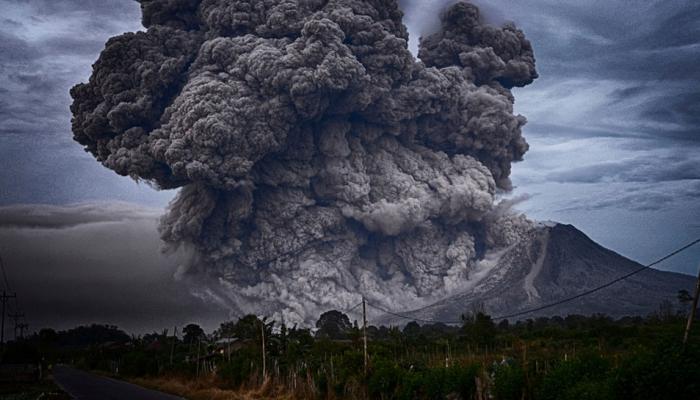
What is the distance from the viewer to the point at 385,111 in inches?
3361

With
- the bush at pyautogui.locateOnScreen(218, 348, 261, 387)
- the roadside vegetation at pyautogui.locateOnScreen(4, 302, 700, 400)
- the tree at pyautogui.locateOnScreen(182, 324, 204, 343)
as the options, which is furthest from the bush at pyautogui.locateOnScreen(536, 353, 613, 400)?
the tree at pyautogui.locateOnScreen(182, 324, 204, 343)

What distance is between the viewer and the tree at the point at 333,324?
8219 centimetres

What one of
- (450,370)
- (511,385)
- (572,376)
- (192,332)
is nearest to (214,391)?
(450,370)

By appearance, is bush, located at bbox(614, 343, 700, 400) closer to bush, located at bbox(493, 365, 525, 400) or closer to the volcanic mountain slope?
bush, located at bbox(493, 365, 525, 400)

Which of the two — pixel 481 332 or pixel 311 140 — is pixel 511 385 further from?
pixel 311 140

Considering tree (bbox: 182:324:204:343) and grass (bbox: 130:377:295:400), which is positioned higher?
tree (bbox: 182:324:204:343)

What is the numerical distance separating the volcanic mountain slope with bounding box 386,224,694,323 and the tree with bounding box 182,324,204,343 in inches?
1033

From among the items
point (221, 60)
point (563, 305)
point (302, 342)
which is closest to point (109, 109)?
point (221, 60)

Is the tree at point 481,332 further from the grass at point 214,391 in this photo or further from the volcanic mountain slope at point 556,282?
the volcanic mountain slope at point 556,282

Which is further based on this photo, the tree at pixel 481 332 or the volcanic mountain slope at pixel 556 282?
the volcanic mountain slope at pixel 556 282

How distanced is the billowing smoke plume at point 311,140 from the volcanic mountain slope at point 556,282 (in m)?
12.5

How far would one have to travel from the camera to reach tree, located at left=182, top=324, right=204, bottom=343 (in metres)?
91.9

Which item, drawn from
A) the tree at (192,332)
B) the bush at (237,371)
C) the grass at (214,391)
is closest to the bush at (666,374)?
the grass at (214,391)

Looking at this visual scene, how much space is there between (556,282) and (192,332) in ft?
253
